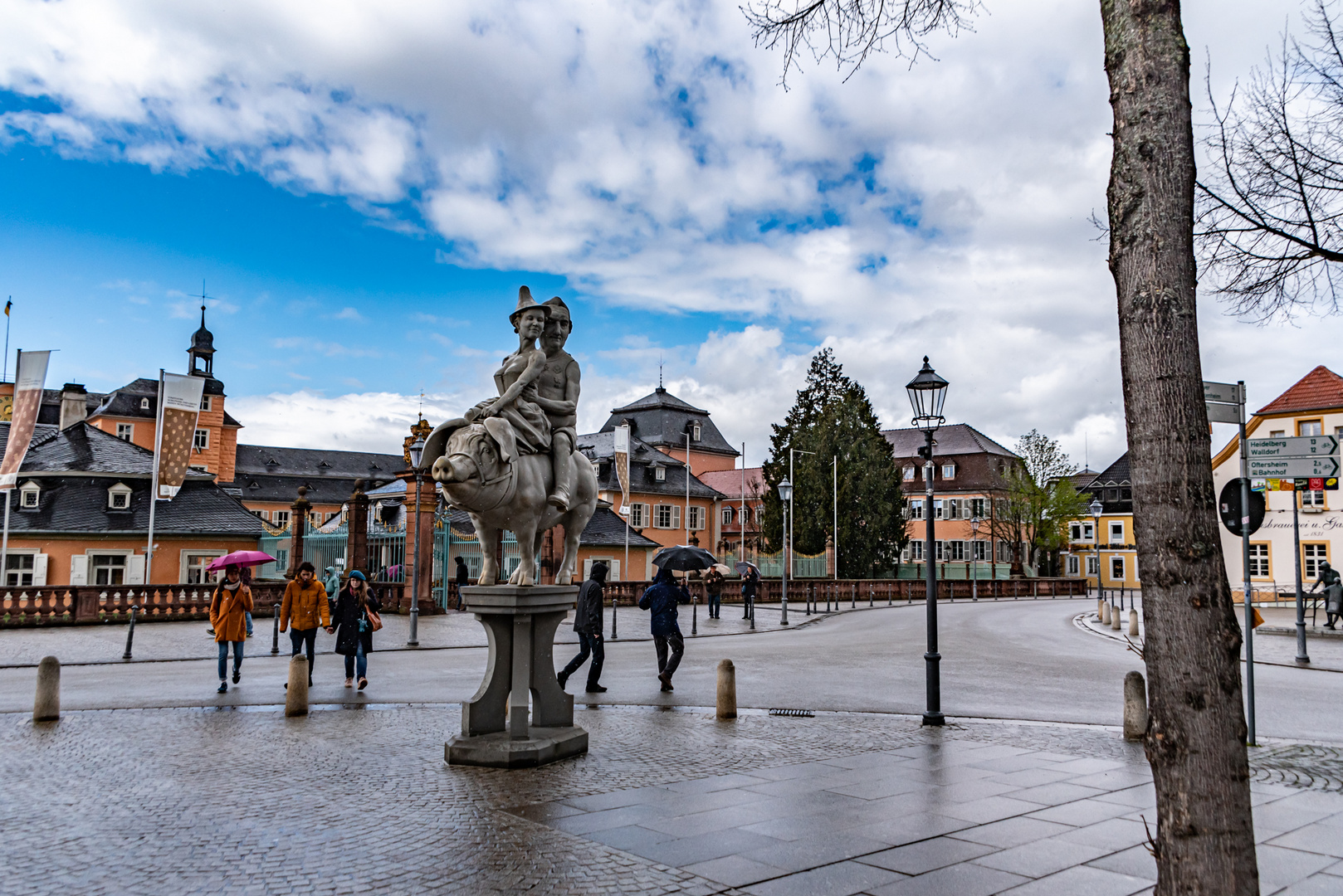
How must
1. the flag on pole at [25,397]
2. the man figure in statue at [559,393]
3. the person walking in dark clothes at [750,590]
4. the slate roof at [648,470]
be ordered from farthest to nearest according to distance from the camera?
the slate roof at [648,470]
the person walking in dark clothes at [750,590]
the flag on pole at [25,397]
the man figure in statue at [559,393]

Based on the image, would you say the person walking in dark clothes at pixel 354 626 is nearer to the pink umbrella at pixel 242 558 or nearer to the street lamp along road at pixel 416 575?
the street lamp along road at pixel 416 575

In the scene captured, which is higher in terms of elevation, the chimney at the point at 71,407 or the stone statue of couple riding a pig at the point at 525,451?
the chimney at the point at 71,407

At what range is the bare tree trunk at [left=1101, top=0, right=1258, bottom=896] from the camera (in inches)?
140

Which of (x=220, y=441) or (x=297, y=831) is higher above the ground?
(x=220, y=441)

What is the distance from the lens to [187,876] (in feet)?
17.8

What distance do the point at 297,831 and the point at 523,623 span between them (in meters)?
2.89

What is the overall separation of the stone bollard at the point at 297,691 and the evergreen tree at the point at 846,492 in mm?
47235

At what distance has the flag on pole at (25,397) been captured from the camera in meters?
28.3

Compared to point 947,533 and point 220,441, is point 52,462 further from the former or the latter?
point 947,533

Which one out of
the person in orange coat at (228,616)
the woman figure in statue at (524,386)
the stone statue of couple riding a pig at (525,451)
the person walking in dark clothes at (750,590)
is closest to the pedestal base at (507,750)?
the stone statue of couple riding a pig at (525,451)

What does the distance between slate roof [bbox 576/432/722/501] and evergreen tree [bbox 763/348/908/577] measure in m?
10.4

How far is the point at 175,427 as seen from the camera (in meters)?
31.5

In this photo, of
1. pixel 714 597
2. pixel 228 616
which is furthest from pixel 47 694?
pixel 714 597

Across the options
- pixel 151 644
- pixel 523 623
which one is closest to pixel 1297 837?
pixel 523 623
